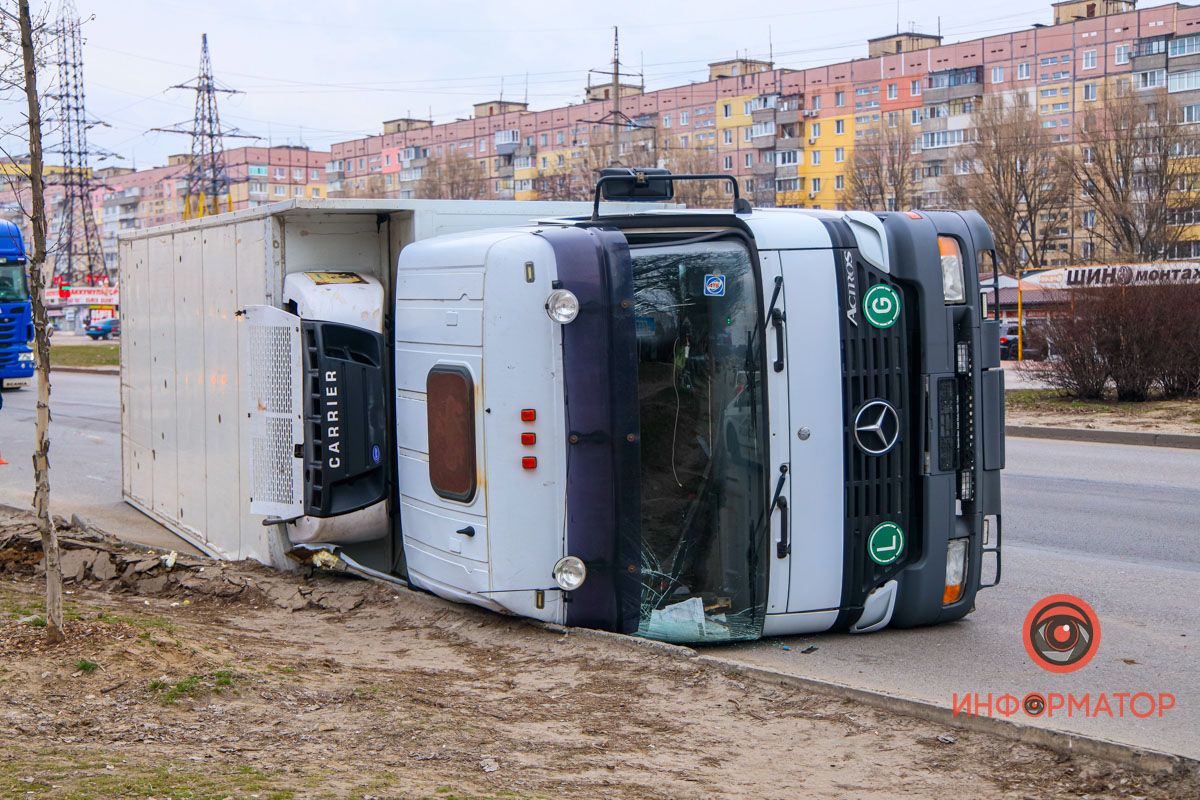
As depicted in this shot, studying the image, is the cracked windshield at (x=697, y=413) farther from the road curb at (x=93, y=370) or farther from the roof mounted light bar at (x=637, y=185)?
the road curb at (x=93, y=370)

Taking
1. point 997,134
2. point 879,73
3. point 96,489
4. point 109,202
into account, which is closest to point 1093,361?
point 96,489

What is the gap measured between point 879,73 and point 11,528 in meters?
80.2

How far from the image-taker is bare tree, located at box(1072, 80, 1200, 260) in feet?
176

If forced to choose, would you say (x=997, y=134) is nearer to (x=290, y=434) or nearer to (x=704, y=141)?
(x=704, y=141)

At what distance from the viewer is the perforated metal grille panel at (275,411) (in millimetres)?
7715

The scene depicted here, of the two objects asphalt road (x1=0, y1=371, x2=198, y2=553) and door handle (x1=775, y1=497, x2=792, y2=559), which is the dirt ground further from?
asphalt road (x1=0, y1=371, x2=198, y2=553)

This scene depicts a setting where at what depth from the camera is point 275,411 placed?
7.91 metres

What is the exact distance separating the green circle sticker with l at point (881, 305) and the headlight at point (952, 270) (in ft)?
0.99

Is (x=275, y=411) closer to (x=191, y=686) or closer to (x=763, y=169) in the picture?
(x=191, y=686)

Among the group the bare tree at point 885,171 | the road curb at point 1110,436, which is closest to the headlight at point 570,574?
the road curb at point 1110,436

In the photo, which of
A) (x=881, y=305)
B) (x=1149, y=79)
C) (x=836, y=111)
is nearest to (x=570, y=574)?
(x=881, y=305)

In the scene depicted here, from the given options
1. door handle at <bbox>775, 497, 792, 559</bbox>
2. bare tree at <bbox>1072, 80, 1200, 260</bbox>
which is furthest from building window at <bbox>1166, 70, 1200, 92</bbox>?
door handle at <bbox>775, 497, 792, 559</bbox>

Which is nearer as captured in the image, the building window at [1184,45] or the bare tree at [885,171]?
the bare tree at [885,171]

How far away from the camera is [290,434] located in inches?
307
